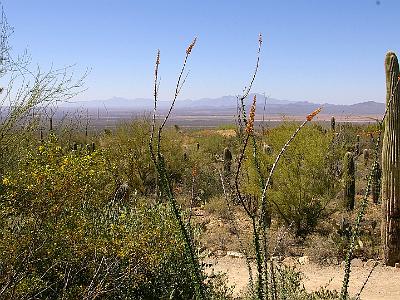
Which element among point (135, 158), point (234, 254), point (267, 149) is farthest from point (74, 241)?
point (135, 158)

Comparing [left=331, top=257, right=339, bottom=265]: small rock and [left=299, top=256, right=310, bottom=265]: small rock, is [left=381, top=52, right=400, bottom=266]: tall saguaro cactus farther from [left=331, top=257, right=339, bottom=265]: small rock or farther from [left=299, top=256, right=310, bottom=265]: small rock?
[left=299, top=256, right=310, bottom=265]: small rock

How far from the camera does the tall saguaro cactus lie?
950 centimetres

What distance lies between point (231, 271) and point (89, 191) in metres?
4.54

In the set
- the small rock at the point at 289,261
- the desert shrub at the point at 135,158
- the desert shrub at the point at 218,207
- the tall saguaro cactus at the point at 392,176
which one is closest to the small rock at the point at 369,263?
the tall saguaro cactus at the point at 392,176

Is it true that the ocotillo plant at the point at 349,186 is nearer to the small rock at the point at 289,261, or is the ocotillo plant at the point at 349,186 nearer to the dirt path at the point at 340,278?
the small rock at the point at 289,261

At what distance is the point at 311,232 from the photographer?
11961mm

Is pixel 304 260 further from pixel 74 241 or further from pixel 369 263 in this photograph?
pixel 74 241

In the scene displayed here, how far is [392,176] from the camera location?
9.53 metres

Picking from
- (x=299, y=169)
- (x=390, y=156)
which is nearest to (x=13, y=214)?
(x=390, y=156)

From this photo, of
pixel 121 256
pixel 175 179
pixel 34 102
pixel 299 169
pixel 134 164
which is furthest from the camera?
pixel 175 179

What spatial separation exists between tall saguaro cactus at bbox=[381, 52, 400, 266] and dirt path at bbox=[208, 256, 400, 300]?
0.42 metres

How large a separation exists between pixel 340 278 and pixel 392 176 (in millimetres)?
2166

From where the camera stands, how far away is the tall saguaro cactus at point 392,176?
31.2 feet

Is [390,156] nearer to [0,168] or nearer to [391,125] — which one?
[391,125]
